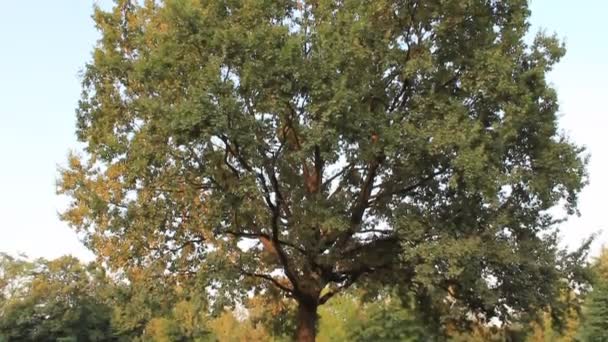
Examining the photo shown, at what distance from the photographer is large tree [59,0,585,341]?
12.8m

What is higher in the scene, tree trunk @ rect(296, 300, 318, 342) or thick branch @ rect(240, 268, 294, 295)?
thick branch @ rect(240, 268, 294, 295)

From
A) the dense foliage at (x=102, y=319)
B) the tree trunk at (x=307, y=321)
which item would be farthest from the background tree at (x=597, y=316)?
the tree trunk at (x=307, y=321)

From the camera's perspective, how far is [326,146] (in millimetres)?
12945

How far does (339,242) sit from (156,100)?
5596 mm

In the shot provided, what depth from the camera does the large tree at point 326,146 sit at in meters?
12.8

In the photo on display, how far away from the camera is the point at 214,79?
40.2ft

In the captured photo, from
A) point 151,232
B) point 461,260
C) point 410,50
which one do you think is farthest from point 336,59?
point 151,232

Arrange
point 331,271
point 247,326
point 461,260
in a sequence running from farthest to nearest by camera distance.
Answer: point 247,326 < point 331,271 < point 461,260

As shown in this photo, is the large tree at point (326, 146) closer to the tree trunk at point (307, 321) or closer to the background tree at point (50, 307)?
the tree trunk at point (307, 321)

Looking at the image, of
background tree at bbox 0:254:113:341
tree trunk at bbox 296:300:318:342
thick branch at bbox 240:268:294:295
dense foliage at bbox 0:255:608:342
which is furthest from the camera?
background tree at bbox 0:254:113:341

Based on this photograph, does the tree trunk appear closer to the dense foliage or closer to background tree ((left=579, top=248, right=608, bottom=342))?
the dense foliage

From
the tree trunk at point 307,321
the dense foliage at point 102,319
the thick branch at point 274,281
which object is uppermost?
the dense foliage at point 102,319

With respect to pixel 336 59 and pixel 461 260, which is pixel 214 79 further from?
pixel 461 260

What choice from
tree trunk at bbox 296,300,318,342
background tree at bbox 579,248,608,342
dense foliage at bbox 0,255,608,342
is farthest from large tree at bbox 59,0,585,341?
background tree at bbox 579,248,608,342
